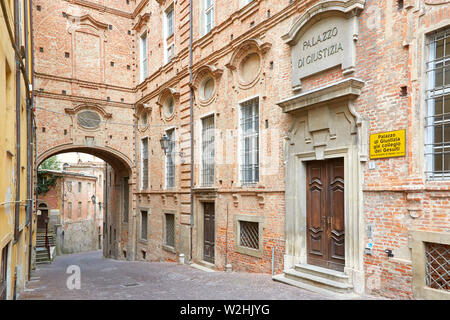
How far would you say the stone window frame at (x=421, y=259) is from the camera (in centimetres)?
544

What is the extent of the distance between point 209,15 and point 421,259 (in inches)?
399

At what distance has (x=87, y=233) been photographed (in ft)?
115

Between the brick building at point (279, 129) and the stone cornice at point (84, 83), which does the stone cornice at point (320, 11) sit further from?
the stone cornice at point (84, 83)

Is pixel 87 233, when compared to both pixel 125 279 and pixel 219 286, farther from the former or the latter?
pixel 219 286

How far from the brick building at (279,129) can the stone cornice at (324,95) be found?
1.1 inches

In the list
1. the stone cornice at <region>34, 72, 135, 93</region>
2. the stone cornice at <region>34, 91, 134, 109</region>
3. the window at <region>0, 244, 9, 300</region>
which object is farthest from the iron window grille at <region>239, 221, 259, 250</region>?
the stone cornice at <region>34, 72, 135, 93</region>

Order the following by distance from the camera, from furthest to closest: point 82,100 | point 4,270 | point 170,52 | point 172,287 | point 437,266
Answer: point 82,100 → point 170,52 → point 172,287 → point 4,270 → point 437,266

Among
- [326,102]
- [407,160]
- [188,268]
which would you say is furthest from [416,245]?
[188,268]

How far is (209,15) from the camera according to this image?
40.7ft

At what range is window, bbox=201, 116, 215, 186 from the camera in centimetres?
1188

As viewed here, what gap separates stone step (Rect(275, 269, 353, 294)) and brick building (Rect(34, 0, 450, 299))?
4 cm

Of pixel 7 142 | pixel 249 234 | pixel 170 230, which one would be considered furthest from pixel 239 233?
pixel 7 142

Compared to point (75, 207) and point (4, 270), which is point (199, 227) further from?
point (75, 207)

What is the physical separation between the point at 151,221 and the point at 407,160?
12176 mm
